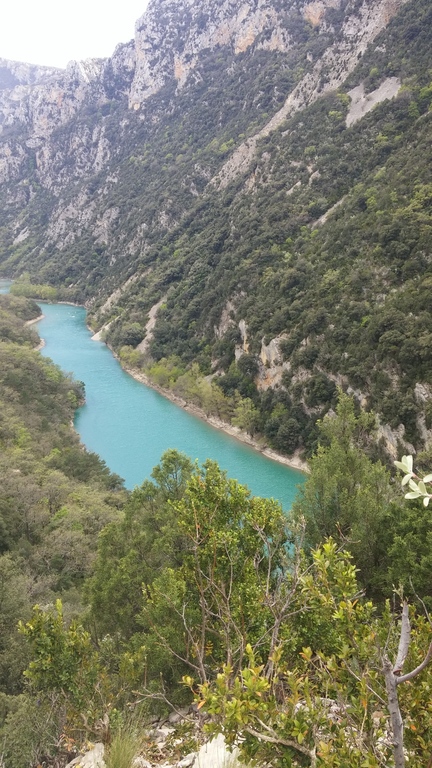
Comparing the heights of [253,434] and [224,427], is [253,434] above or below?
above

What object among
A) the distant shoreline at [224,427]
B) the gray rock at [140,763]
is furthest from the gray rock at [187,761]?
the distant shoreline at [224,427]

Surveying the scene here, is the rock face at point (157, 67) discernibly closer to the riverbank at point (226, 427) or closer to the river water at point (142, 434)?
the riverbank at point (226, 427)

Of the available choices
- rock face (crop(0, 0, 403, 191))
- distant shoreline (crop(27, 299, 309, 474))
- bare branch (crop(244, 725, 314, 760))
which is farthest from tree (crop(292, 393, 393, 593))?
rock face (crop(0, 0, 403, 191))

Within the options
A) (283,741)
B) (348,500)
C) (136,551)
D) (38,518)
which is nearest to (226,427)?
(38,518)

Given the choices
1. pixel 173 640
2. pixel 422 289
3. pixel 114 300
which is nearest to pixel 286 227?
pixel 422 289

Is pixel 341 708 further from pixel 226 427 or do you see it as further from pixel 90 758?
pixel 226 427
